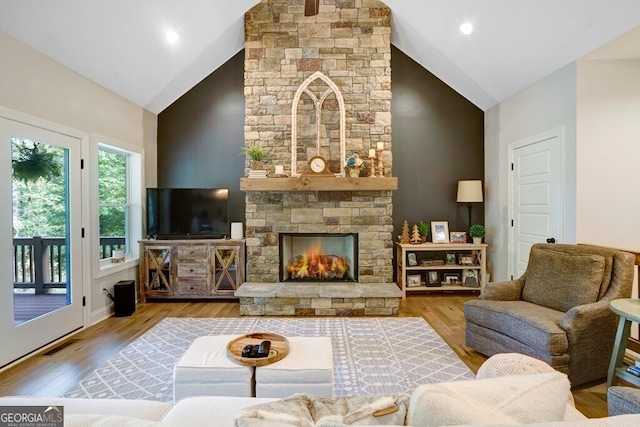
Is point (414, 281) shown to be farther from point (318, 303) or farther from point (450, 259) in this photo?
point (318, 303)

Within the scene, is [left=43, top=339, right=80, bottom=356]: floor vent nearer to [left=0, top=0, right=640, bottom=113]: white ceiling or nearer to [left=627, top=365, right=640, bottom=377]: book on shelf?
[left=0, top=0, right=640, bottom=113]: white ceiling

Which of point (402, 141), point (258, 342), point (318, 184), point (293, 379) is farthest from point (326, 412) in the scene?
point (402, 141)

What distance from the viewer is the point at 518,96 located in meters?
4.38

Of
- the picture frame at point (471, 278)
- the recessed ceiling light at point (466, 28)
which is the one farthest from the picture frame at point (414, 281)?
the recessed ceiling light at point (466, 28)

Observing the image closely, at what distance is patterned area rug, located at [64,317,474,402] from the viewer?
2.45 m

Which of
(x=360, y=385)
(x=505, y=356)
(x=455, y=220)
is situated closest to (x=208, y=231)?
(x=360, y=385)

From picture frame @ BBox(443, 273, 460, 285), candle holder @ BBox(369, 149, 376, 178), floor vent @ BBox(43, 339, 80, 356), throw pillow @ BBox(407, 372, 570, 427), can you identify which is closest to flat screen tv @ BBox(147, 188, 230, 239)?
floor vent @ BBox(43, 339, 80, 356)

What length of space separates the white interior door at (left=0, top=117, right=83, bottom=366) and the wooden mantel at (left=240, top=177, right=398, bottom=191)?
182 centimetres

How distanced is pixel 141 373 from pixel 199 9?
3769mm

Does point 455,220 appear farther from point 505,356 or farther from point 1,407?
point 1,407

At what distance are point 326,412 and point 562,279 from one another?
2681 millimetres

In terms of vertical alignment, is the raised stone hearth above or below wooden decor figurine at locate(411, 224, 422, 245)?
below

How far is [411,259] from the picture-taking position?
505 centimetres

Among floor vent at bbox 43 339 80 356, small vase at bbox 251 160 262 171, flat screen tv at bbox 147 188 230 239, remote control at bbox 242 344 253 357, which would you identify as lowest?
floor vent at bbox 43 339 80 356
